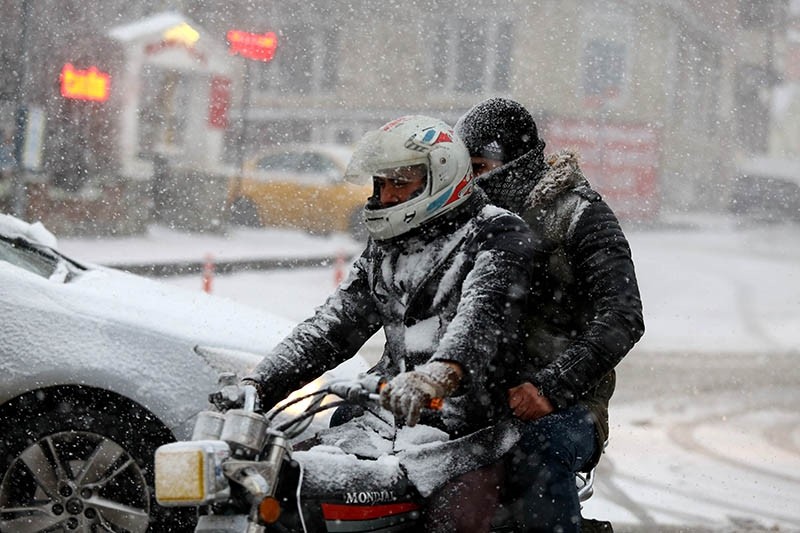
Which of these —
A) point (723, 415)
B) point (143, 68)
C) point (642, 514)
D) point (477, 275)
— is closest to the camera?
point (477, 275)

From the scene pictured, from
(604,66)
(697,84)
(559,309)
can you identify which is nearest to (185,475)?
(559,309)

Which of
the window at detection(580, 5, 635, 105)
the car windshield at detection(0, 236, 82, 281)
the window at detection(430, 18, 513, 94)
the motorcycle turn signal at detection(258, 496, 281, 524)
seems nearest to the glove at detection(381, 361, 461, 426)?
the motorcycle turn signal at detection(258, 496, 281, 524)

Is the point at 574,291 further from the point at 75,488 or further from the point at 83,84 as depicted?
the point at 83,84

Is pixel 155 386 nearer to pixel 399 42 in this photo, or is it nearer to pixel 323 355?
pixel 323 355

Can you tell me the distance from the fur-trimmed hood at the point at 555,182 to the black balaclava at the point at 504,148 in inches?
1.7

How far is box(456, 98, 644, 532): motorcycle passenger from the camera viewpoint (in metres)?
3.20

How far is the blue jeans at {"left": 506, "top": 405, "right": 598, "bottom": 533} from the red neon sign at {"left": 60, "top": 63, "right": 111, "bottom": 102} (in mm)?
16467

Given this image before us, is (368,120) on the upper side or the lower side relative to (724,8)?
lower

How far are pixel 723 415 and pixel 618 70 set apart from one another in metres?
27.2

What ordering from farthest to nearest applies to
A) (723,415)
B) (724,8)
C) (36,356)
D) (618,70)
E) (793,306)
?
(724,8), (618,70), (793,306), (723,415), (36,356)

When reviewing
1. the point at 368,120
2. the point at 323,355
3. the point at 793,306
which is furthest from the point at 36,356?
the point at 368,120

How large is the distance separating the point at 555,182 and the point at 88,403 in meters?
2.10

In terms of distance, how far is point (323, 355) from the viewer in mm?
3436

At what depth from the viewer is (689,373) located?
453 inches
